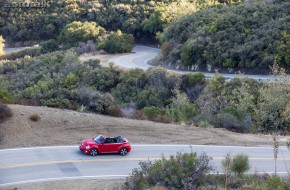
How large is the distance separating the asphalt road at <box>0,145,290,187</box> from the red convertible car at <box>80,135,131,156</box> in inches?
10.2

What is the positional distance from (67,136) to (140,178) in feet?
25.1

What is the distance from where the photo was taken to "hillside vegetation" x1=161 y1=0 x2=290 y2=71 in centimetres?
4350

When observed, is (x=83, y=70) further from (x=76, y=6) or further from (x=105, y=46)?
(x=76, y=6)

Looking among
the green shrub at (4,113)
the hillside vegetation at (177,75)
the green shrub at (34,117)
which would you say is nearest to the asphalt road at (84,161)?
the green shrub at (34,117)

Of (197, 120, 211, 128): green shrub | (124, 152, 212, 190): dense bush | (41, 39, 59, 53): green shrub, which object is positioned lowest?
(41, 39, 59, 53): green shrub

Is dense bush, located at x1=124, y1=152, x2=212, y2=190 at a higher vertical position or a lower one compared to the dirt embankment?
higher

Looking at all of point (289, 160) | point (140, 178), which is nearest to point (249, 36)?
point (289, 160)

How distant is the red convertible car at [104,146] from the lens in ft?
70.9

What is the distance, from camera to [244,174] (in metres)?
19.2

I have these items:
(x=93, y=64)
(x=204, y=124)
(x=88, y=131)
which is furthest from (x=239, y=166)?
(x=93, y=64)

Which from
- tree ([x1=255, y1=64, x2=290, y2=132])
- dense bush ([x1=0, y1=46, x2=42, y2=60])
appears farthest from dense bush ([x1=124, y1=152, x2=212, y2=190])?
dense bush ([x1=0, y1=46, x2=42, y2=60])

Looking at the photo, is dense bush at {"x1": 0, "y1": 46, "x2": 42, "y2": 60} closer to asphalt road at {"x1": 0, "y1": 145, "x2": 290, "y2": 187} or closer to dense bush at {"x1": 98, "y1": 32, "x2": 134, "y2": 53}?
dense bush at {"x1": 98, "y1": 32, "x2": 134, "y2": 53}

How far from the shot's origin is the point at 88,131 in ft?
80.7

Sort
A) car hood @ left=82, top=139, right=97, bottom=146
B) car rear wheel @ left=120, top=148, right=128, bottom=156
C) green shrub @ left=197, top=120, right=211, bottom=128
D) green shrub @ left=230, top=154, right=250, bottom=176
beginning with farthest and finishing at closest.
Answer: green shrub @ left=197, top=120, right=211, bottom=128 → car rear wheel @ left=120, top=148, right=128, bottom=156 → car hood @ left=82, top=139, right=97, bottom=146 → green shrub @ left=230, top=154, right=250, bottom=176
